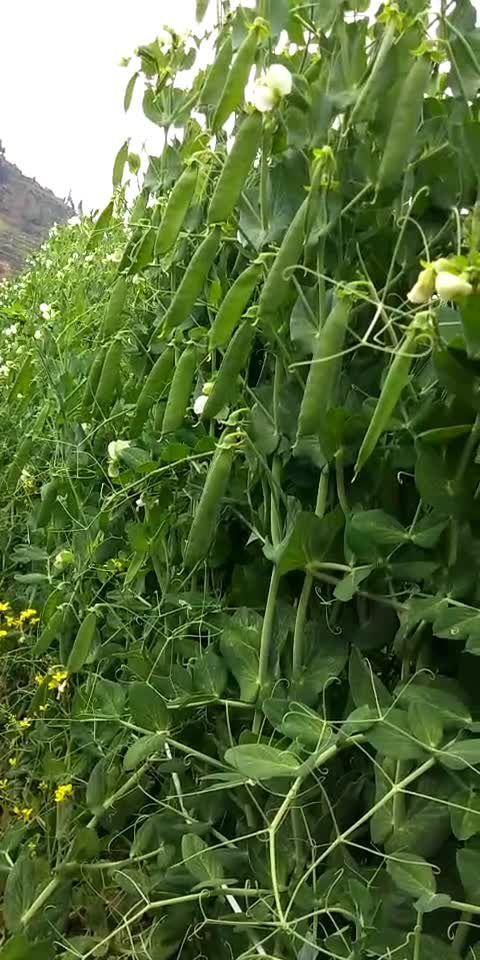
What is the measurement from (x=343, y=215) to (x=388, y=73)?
152 mm

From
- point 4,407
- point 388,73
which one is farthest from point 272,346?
point 4,407

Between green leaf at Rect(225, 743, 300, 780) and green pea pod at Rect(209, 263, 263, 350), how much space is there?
37 centimetres

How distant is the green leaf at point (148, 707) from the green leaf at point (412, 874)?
30cm

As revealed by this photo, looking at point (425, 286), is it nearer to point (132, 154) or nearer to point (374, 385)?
point (374, 385)

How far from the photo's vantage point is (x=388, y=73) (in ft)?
2.17

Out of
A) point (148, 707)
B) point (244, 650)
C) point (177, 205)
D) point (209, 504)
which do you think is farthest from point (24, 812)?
point (177, 205)

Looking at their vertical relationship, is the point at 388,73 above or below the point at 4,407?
above

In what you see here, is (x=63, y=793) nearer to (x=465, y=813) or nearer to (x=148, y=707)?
(x=148, y=707)

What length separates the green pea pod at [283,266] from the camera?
0.70 m

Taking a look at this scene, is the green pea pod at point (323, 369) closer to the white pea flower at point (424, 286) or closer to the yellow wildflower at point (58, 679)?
the white pea flower at point (424, 286)

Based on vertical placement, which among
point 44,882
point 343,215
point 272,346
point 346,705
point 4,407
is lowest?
point 44,882

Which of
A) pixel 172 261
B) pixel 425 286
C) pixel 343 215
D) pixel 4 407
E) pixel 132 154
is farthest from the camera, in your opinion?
pixel 4 407

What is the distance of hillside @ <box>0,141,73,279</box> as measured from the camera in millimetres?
5310

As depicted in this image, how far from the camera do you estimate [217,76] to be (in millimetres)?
804
